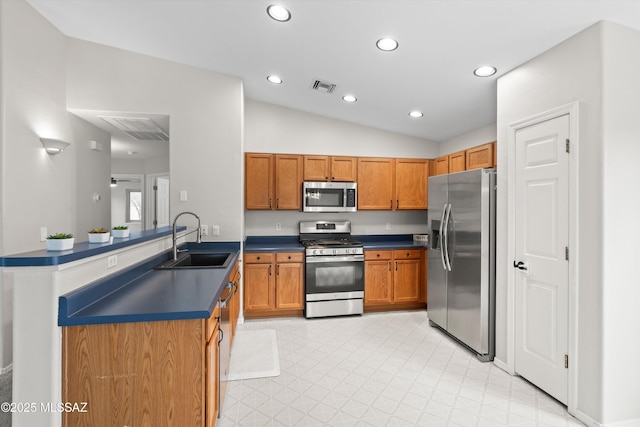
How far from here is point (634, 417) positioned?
1.97 metres

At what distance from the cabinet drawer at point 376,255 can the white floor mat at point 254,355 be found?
60.0 inches

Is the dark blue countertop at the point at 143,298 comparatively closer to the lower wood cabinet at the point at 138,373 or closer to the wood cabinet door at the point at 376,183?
the lower wood cabinet at the point at 138,373

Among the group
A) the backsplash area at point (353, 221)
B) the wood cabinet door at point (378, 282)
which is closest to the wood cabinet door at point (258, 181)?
the backsplash area at point (353, 221)

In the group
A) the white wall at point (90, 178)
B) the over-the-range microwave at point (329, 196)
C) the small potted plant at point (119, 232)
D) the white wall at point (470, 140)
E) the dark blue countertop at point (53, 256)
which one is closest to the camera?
the dark blue countertop at point (53, 256)

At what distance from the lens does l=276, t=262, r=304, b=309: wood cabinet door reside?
12.8 ft

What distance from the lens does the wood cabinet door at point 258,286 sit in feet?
12.6

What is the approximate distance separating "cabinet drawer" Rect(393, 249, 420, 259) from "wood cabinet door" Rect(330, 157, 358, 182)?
3.92ft

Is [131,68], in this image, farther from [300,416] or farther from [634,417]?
[634,417]

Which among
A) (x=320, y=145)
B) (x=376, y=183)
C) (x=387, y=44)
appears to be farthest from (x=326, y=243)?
(x=387, y=44)

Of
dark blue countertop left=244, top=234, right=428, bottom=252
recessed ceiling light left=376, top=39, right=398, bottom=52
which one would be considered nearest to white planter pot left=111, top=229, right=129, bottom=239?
dark blue countertop left=244, top=234, right=428, bottom=252

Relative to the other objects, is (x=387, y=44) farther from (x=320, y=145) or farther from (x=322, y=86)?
(x=320, y=145)

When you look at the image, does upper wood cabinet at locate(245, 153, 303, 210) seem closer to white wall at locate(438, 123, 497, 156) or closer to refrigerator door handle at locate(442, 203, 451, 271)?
refrigerator door handle at locate(442, 203, 451, 271)

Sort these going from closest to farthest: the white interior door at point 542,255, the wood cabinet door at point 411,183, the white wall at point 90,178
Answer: the white interior door at point 542,255 → the white wall at point 90,178 → the wood cabinet door at point 411,183

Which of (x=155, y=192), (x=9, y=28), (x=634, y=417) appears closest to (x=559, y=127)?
(x=634, y=417)
